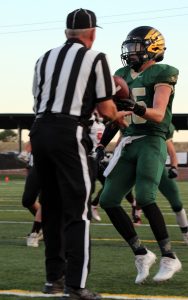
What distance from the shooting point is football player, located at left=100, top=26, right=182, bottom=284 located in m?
5.59

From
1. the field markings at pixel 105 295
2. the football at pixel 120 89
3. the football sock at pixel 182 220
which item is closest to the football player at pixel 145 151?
the football at pixel 120 89

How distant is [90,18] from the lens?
4.77 m

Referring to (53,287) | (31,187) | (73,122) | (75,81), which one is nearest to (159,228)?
(53,287)

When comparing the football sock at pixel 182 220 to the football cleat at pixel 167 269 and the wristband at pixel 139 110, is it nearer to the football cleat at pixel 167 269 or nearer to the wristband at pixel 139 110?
the football cleat at pixel 167 269

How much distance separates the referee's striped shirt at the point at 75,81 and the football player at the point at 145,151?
75 centimetres

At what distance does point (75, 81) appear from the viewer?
182 inches

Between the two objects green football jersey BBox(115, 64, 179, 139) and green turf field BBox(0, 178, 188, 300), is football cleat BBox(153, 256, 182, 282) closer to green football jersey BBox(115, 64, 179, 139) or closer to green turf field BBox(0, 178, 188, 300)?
green turf field BBox(0, 178, 188, 300)

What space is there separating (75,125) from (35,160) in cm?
35

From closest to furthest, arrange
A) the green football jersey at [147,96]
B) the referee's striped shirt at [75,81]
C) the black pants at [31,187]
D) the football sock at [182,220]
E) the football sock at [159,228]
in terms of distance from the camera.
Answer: the referee's striped shirt at [75,81] → the football sock at [159,228] → the green football jersey at [147,96] → the black pants at [31,187] → the football sock at [182,220]

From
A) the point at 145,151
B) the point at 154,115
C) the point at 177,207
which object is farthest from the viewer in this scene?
the point at 177,207

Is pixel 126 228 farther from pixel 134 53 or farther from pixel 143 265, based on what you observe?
pixel 134 53

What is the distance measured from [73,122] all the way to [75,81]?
0.77 ft

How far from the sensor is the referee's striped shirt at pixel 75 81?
4.63 meters

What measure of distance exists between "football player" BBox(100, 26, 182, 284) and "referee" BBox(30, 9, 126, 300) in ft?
2.53
